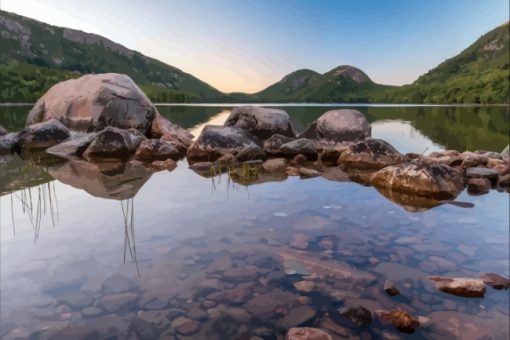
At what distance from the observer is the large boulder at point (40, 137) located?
18.5 metres

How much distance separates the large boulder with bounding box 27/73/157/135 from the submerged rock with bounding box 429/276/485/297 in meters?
18.3

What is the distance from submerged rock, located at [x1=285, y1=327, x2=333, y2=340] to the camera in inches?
151

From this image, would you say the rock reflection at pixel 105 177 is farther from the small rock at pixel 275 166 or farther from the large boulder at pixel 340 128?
the large boulder at pixel 340 128

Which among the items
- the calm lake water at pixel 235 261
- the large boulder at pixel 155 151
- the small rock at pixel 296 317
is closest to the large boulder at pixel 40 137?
the large boulder at pixel 155 151

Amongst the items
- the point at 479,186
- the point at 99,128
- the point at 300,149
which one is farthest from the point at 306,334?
the point at 99,128

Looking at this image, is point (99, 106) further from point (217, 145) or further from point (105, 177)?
point (105, 177)

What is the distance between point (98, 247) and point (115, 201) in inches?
120

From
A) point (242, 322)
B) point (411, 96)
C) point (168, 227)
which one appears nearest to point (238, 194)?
point (168, 227)

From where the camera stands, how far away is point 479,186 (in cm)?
1102

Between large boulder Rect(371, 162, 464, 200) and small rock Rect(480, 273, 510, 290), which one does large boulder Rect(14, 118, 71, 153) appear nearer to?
large boulder Rect(371, 162, 464, 200)

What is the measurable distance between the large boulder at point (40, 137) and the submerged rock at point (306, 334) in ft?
59.1

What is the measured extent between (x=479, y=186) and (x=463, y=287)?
7375 millimetres

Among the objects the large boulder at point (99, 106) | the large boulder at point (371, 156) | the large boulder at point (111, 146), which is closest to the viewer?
the large boulder at point (371, 156)

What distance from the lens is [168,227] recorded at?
7254mm
